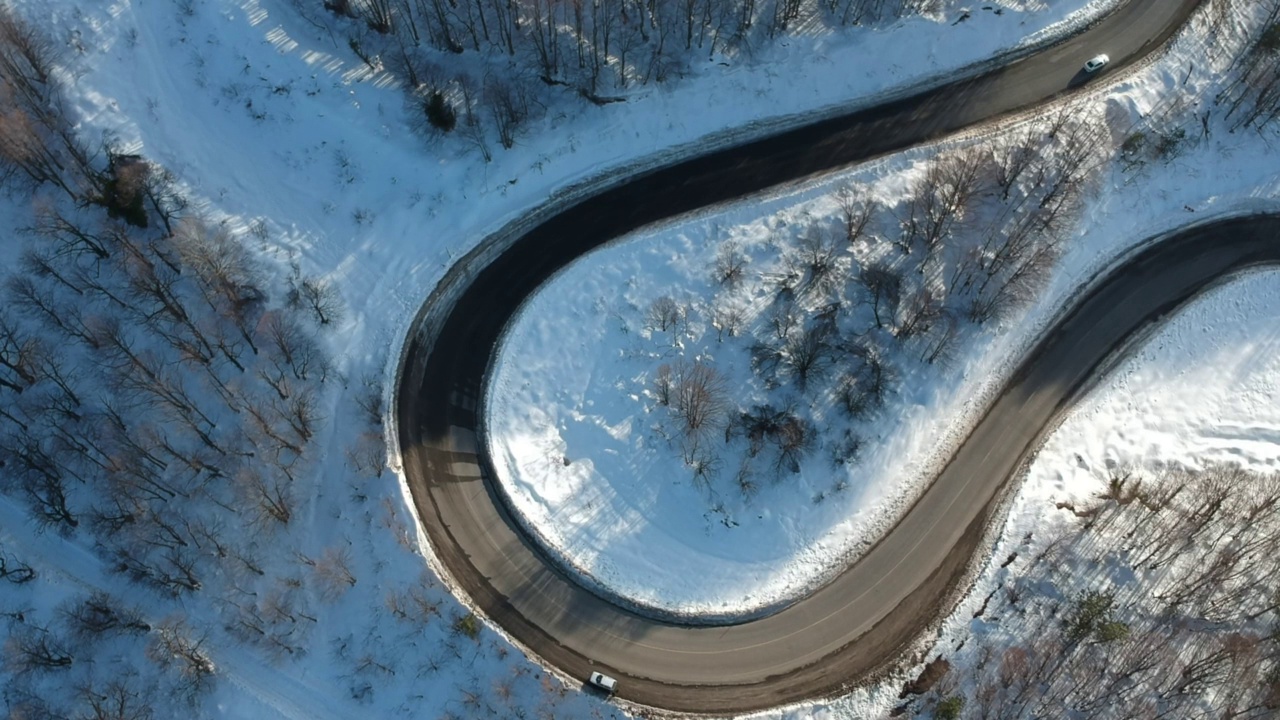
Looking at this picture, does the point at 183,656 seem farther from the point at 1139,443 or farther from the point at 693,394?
the point at 1139,443

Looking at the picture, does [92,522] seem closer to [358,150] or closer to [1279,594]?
[358,150]

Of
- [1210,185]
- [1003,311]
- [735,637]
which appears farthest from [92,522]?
[1210,185]

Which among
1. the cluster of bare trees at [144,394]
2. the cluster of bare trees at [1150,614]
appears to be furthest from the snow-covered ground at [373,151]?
the cluster of bare trees at [1150,614]

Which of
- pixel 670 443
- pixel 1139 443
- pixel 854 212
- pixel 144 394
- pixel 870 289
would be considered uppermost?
pixel 854 212

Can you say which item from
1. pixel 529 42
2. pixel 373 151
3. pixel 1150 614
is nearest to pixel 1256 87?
pixel 1150 614

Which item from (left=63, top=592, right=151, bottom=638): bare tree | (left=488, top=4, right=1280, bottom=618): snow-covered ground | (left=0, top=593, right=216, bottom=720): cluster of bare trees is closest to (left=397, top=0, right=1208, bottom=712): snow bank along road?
(left=488, top=4, right=1280, bottom=618): snow-covered ground

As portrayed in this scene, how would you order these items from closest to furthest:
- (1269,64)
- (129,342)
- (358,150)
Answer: (129,342) → (358,150) → (1269,64)
